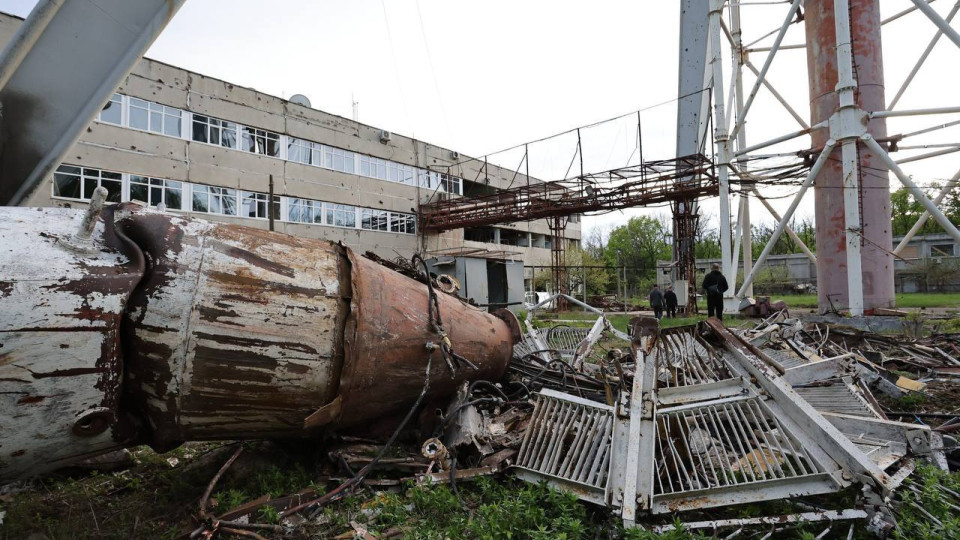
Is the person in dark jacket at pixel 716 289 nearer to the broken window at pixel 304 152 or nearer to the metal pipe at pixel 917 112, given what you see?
the metal pipe at pixel 917 112

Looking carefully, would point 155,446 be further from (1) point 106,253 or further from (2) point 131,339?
(1) point 106,253

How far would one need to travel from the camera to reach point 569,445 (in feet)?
10.5

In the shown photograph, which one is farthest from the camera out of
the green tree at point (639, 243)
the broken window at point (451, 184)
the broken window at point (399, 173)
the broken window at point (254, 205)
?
the green tree at point (639, 243)

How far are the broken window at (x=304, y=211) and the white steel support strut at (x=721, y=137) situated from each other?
46.9ft

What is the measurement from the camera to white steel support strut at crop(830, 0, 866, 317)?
7.78m

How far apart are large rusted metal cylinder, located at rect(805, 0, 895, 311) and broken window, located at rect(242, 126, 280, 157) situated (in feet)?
54.2

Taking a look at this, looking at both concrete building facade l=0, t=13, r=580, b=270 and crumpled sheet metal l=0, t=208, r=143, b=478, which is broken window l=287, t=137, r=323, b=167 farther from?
crumpled sheet metal l=0, t=208, r=143, b=478

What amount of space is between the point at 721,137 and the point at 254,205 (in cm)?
1500

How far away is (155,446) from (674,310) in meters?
14.3

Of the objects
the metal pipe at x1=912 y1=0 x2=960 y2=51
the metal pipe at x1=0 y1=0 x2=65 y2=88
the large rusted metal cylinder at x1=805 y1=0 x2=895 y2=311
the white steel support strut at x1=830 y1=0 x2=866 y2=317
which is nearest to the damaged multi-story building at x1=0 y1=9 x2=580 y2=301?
the metal pipe at x1=0 y1=0 x2=65 y2=88

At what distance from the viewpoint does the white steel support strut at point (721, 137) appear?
10.5 meters

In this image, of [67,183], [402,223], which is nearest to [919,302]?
[402,223]

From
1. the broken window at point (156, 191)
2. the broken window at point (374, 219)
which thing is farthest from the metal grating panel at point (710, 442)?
the broken window at point (374, 219)

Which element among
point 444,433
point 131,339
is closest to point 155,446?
point 131,339
